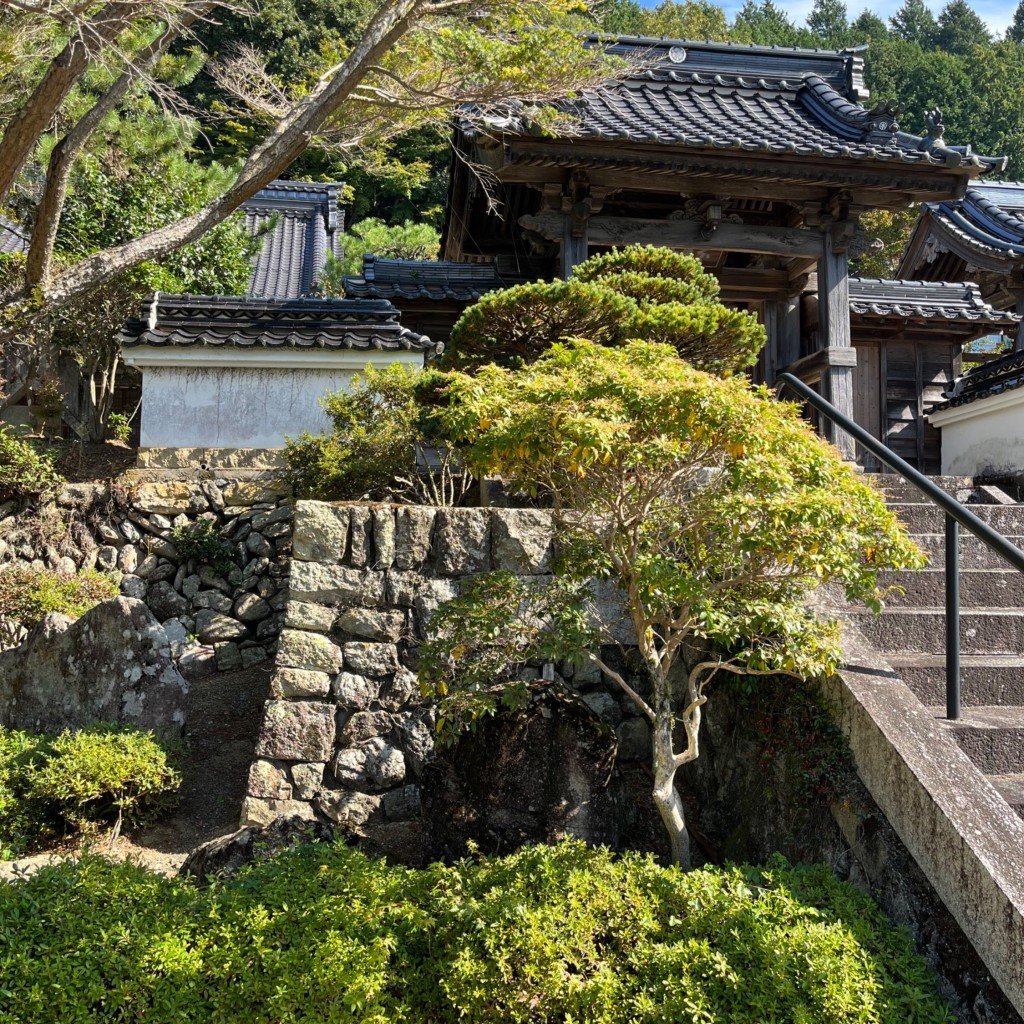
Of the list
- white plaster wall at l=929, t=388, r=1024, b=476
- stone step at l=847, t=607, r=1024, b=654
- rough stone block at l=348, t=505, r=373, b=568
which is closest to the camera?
stone step at l=847, t=607, r=1024, b=654

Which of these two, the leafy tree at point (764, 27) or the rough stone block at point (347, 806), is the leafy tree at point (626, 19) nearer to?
the leafy tree at point (764, 27)

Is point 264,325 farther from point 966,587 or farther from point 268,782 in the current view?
point 966,587

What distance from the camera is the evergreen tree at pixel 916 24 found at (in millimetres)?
41875

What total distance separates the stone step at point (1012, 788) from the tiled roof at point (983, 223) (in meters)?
9.59

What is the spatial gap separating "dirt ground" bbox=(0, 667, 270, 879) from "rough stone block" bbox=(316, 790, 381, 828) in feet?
1.90

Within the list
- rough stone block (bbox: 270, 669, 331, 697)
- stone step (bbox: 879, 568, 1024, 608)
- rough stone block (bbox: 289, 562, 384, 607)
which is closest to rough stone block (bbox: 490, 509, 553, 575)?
rough stone block (bbox: 289, 562, 384, 607)

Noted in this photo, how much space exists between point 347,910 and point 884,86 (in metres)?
Answer: 35.4

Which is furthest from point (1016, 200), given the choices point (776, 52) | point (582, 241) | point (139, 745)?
point (139, 745)

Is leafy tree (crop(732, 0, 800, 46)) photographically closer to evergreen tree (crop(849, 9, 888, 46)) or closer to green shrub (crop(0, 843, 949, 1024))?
evergreen tree (crop(849, 9, 888, 46))

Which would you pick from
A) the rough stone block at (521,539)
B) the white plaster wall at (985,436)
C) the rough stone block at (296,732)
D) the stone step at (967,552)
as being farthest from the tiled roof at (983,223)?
the rough stone block at (296,732)

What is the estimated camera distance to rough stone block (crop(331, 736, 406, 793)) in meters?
5.33

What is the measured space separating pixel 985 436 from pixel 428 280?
6570 millimetres

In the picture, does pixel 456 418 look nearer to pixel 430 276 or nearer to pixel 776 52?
pixel 430 276

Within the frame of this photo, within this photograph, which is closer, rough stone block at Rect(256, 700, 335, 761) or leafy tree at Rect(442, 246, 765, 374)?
rough stone block at Rect(256, 700, 335, 761)
